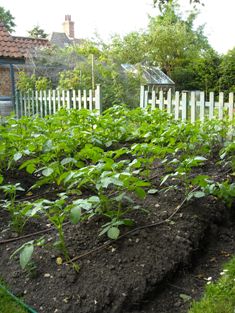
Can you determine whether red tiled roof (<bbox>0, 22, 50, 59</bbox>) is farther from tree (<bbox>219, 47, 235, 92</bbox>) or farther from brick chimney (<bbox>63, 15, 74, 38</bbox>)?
brick chimney (<bbox>63, 15, 74, 38</bbox>)

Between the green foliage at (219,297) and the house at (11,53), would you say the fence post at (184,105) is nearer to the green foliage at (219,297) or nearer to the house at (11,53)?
the green foliage at (219,297)

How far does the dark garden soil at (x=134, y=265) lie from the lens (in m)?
2.22

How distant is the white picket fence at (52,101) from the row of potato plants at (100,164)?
9.96 feet

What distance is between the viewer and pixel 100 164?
2.87 m

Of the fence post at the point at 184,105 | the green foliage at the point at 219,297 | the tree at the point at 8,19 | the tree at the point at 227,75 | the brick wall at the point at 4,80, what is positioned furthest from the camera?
the tree at the point at 8,19

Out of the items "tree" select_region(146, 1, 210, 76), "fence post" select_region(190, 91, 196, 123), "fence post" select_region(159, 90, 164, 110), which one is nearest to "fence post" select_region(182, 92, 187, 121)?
"fence post" select_region(190, 91, 196, 123)

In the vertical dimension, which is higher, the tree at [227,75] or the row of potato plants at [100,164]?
the tree at [227,75]

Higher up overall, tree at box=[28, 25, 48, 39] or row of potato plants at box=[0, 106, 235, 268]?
tree at box=[28, 25, 48, 39]

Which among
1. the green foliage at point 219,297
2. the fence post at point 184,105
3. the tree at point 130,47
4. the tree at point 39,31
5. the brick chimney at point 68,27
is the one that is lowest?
the green foliage at point 219,297

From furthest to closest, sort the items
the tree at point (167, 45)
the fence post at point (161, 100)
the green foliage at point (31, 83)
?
1. the tree at point (167, 45)
2. the green foliage at point (31, 83)
3. the fence post at point (161, 100)

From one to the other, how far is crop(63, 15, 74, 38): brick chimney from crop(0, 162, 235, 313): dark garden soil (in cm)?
3494

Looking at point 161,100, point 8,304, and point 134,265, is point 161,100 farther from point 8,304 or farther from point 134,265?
point 8,304

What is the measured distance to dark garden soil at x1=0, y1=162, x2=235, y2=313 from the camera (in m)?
2.22

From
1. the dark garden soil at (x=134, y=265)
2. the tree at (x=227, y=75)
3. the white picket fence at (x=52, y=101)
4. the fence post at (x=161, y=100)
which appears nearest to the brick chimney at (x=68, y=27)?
the tree at (x=227, y=75)
